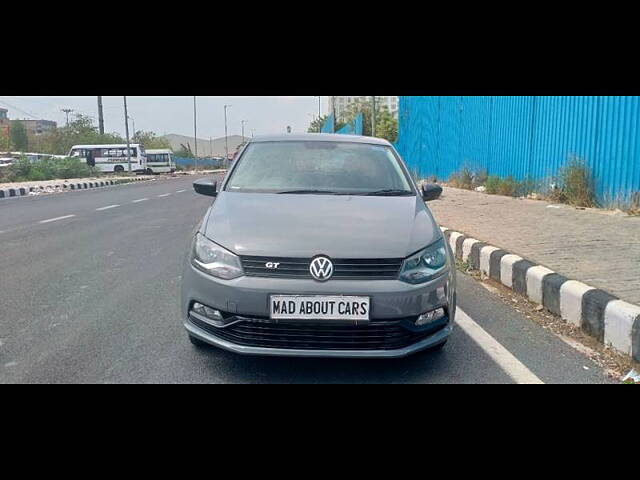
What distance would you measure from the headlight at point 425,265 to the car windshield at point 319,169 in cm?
85

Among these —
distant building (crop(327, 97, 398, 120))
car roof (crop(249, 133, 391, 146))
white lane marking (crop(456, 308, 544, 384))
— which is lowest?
white lane marking (crop(456, 308, 544, 384))

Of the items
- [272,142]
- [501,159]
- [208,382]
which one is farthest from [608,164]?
[208,382]

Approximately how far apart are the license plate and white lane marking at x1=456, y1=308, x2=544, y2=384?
1.00 meters

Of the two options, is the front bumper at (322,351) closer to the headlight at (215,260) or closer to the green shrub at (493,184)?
the headlight at (215,260)

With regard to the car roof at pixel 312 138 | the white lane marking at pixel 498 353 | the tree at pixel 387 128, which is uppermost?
the tree at pixel 387 128

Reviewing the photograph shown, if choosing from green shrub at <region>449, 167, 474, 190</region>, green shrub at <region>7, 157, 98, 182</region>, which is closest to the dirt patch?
green shrub at <region>449, 167, 474, 190</region>

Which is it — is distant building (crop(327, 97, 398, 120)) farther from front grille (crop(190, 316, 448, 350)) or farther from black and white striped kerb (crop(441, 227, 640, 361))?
front grille (crop(190, 316, 448, 350))

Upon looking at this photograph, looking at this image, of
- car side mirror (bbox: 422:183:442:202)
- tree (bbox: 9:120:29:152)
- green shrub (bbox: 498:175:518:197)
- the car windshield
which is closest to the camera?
the car windshield

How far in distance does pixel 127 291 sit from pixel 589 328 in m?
3.82

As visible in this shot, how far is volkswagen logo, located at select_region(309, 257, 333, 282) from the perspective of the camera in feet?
8.98

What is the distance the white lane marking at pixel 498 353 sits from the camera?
2975 millimetres

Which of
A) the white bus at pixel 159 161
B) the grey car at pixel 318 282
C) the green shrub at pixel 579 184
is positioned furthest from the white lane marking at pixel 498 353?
the white bus at pixel 159 161

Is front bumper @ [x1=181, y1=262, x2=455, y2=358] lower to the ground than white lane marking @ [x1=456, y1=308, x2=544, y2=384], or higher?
higher
